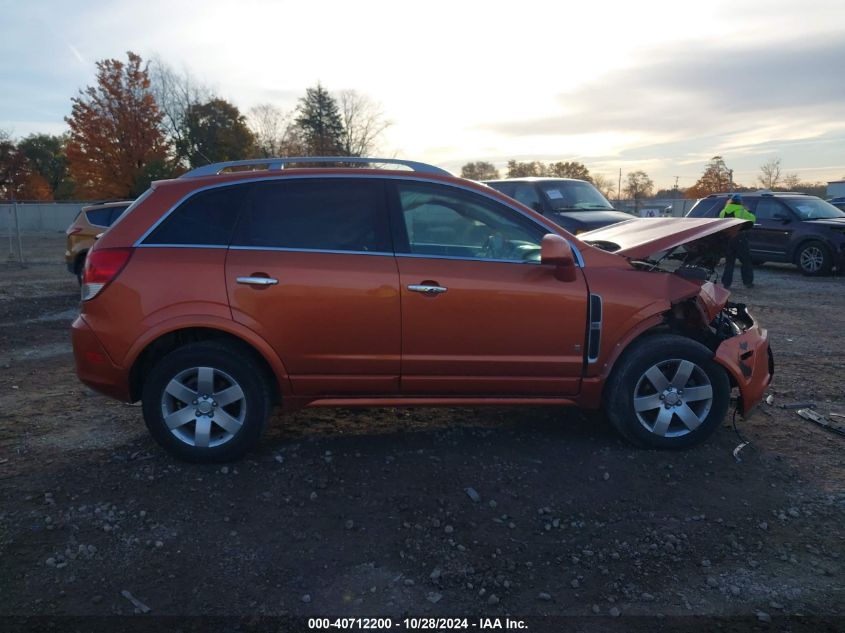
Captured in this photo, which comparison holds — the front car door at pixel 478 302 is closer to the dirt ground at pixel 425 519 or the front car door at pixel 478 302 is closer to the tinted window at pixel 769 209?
the dirt ground at pixel 425 519

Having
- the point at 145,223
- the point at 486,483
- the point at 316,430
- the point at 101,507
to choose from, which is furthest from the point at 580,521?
the point at 145,223

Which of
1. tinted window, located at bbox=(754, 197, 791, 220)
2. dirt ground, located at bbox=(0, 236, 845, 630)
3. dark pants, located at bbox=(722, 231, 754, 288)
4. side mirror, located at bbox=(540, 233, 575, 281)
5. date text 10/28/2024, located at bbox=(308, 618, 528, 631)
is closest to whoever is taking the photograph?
date text 10/28/2024, located at bbox=(308, 618, 528, 631)

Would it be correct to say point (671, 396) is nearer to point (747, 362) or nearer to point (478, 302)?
point (747, 362)

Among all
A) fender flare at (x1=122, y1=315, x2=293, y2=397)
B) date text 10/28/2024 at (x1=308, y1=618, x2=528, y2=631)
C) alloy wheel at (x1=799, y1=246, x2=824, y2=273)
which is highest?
fender flare at (x1=122, y1=315, x2=293, y2=397)

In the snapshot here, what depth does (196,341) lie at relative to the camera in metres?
4.17

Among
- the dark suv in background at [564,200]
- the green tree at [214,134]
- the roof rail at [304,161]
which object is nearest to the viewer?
the roof rail at [304,161]

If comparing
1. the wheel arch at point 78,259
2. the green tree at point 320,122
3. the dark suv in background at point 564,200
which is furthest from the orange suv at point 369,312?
the green tree at point 320,122

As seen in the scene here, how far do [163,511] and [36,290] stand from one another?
10.9m

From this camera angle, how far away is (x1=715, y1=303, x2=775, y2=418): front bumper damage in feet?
13.9

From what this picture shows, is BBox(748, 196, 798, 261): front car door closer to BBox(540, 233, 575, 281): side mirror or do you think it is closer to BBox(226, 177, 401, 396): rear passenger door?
BBox(540, 233, 575, 281): side mirror

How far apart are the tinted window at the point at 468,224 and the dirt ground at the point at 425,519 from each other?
1335 millimetres

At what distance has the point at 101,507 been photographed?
3.60m

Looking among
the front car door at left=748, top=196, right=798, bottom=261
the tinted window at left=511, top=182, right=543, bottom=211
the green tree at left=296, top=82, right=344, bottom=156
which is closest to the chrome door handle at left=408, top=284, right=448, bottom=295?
the tinted window at left=511, top=182, right=543, bottom=211

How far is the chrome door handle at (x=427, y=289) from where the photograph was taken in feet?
13.1
